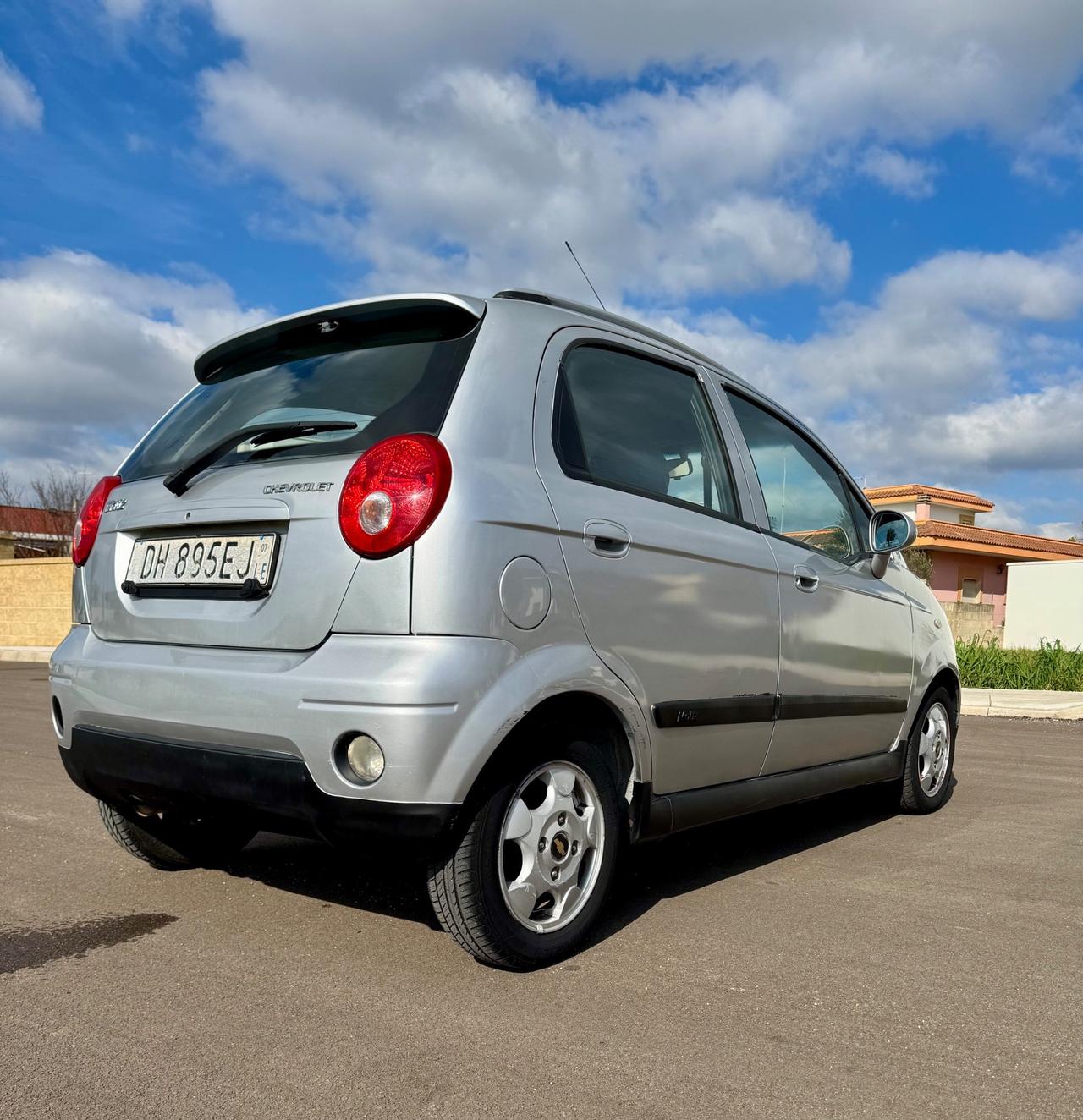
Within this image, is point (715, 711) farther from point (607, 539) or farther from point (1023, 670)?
point (1023, 670)

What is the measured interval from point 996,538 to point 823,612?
1466 inches

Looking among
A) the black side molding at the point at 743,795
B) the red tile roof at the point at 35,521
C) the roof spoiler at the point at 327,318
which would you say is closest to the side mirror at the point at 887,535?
the black side molding at the point at 743,795

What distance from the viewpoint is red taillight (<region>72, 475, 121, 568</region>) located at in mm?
3479

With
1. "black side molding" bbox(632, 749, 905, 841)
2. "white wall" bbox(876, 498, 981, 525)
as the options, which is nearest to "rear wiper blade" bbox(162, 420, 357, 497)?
"black side molding" bbox(632, 749, 905, 841)

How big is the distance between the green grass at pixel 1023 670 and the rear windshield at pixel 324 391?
12285mm

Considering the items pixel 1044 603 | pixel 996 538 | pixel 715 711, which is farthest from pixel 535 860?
pixel 996 538

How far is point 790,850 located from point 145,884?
97.0 inches

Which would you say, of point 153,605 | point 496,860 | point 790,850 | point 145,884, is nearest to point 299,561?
point 153,605

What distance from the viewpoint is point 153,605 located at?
311 cm

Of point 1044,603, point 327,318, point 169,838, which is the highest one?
point 1044,603

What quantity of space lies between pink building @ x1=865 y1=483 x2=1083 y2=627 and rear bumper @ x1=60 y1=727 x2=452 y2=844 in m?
31.8

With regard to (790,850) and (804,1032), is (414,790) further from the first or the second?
(790,850)

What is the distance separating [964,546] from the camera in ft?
113

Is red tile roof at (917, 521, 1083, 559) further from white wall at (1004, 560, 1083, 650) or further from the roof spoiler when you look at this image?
the roof spoiler
